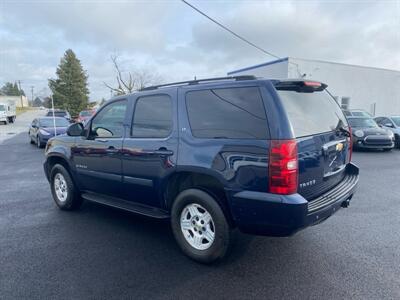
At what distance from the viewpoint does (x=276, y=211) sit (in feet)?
8.52

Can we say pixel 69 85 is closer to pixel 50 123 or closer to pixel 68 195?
pixel 50 123

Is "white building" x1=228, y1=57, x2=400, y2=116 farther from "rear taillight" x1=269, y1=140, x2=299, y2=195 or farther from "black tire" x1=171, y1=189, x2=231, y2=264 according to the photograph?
"rear taillight" x1=269, y1=140, x2=299, y2=195

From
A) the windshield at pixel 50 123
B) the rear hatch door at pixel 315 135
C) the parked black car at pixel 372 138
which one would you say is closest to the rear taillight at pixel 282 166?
the rear hatch door at pixel 315 135

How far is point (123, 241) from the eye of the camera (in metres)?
3.71

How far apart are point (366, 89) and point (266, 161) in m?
25.4

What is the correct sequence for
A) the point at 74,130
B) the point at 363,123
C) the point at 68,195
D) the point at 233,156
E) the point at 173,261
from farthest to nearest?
the point at 363,123
the point at 68,195
the point at 74,130
the point at 173,261
the point at 233,156

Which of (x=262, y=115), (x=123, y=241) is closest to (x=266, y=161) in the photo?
(x=262, y=115)

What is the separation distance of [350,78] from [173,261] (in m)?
24.0

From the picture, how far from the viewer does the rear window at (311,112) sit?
2791mm

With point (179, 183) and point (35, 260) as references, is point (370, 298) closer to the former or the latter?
point (179, 183)

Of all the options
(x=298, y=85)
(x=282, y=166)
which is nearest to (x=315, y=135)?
(x=298, y=85)

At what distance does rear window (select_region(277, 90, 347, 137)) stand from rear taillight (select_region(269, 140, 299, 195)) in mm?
233

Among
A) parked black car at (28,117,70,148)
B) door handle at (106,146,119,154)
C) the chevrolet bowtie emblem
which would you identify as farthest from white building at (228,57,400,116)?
door handle at (106,146,119,154)

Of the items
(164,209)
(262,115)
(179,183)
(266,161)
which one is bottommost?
(164,209)
